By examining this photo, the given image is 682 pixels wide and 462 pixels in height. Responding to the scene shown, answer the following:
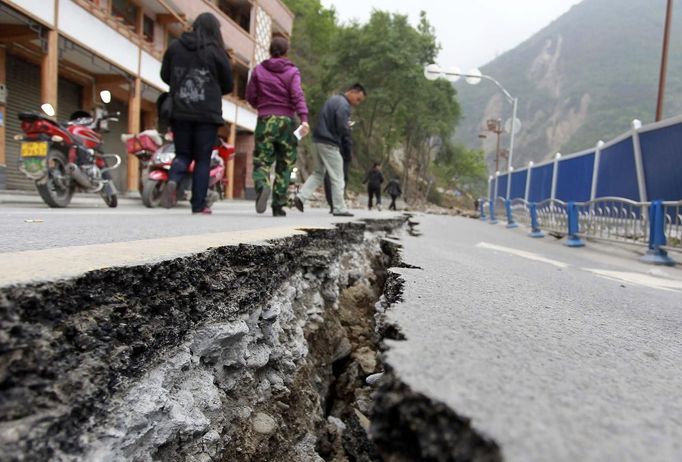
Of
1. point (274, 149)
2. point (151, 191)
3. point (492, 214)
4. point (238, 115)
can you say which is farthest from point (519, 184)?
point (238, 115)

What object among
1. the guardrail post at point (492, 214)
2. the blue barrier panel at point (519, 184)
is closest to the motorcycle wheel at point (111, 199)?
the blue barrier panel at point (519, 184)

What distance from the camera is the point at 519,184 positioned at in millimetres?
12969

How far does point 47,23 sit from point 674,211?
1069 centimetres

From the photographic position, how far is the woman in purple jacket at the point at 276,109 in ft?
15.7

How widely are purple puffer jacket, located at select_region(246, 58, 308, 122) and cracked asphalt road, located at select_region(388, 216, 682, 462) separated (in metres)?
3.31

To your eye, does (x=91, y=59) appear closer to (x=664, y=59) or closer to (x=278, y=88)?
(x=278, y=88)

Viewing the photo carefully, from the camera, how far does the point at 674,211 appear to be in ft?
15.8

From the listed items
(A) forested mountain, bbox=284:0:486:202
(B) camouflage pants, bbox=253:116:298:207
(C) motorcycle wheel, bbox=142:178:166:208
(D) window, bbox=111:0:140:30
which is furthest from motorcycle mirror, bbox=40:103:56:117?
(A) forested mountain, bbox=284:0:486:202

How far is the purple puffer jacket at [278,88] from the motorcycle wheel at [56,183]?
2459 millimetres

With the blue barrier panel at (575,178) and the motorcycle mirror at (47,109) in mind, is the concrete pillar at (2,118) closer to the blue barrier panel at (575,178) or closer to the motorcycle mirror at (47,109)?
the motorcycle mirror at (47,109)

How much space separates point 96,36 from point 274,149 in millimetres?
7954

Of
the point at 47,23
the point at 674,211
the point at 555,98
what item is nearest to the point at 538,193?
the point at 674,211

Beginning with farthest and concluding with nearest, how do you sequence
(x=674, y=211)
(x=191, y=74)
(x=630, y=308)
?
(x=674, y=211)
(x=191, y=74)
(x=630, y=308)

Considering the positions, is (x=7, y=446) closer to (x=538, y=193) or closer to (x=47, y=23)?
(x=47, y=23)
